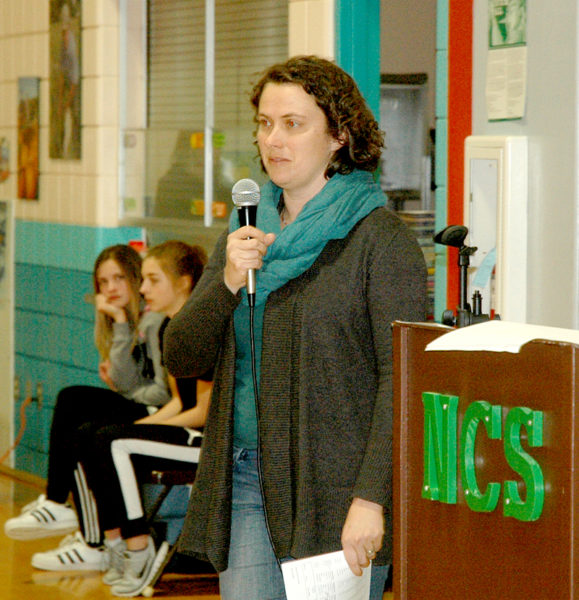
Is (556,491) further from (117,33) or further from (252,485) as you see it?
(117,33)

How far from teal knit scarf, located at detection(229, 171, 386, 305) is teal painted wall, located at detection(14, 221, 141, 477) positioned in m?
3.46

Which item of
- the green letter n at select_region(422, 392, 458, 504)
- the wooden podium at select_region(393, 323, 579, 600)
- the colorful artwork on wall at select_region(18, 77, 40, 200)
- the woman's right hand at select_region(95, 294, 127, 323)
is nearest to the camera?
the wooden podium at select_region(393, 323, 579, 600)

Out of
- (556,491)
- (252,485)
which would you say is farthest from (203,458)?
(556,491)

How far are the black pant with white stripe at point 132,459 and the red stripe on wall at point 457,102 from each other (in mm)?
1374

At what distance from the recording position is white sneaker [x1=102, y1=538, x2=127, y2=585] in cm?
422

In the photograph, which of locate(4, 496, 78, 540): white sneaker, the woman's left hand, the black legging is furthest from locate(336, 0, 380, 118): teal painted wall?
the woman's left hand

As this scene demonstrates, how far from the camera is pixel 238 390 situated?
1.99m

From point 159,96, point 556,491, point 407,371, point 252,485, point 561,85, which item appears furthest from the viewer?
point 159,96

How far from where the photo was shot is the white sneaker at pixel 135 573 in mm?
4043

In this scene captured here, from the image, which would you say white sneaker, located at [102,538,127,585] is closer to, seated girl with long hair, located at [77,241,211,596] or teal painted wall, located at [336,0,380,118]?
seated girl with long hair, located at [77,241,211,596]

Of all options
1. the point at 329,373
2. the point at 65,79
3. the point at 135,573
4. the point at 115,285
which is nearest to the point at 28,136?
the point at 65,79

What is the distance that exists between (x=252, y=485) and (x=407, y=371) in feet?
2.13

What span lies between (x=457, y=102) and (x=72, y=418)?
2388mm

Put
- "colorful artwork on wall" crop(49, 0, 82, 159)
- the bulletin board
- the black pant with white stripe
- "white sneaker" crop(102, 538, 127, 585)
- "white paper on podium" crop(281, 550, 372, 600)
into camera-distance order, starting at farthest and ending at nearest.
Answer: "colorful artwork on wall" crop(49, 0, 82, 159)
"white sneaker" crop(102, 538, 127, 585)
the black pant with white stripe
the bulletin board
"white paper on podium" crop(281, 550, 372, 600)
